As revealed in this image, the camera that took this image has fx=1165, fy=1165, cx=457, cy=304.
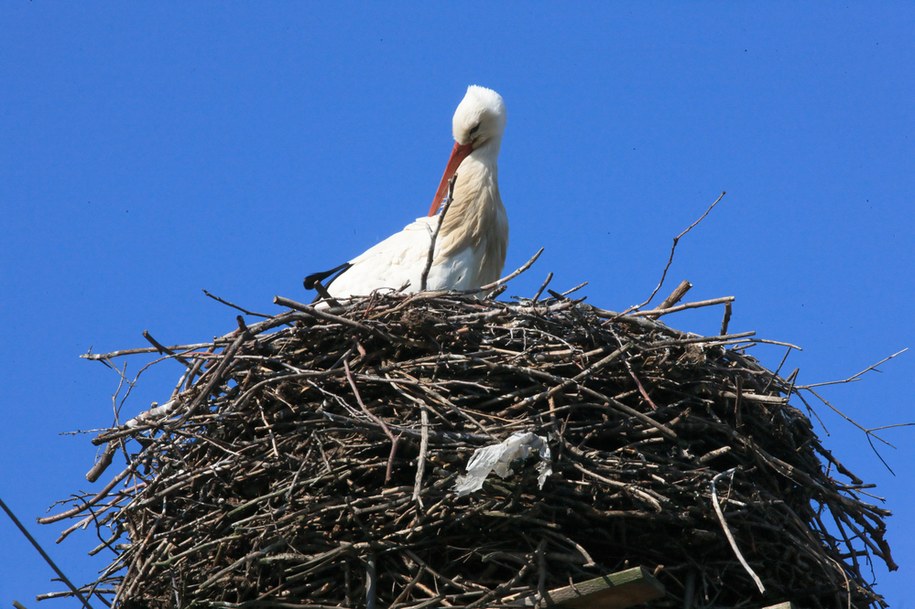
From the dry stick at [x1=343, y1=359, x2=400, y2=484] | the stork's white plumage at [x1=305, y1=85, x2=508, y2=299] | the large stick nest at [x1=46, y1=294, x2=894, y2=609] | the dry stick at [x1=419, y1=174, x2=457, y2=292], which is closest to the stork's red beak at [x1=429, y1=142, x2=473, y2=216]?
the stork's white plumage at [x1=305, y1=85, x2=508, y2=299]

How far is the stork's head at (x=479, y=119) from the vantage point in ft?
19.3

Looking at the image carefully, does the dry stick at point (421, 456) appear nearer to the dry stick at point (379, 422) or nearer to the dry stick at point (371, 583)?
the dry stick at point (379, 422)

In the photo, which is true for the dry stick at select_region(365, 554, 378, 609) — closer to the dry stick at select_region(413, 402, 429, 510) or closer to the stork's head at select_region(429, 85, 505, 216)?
the dry stick at select_region(413, 402, 429, 510)

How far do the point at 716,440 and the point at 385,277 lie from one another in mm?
1982

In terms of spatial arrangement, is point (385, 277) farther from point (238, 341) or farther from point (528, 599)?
point (528, 599)

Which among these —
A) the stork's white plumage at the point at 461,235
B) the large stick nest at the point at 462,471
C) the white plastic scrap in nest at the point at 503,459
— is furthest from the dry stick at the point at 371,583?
the stork's white plumage at the point at 461,235

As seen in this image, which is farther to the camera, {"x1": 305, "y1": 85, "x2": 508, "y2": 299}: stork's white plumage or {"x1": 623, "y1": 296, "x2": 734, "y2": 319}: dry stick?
{"x1": 305, "y1": 85, "x2": 508, "y2": 299}: stork's white plumage

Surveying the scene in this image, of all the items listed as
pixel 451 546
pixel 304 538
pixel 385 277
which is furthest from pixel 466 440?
pixel 385 277

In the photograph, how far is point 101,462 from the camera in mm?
3910

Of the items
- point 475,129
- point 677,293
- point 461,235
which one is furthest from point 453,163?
point 677,293

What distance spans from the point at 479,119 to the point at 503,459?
2996 millimetres

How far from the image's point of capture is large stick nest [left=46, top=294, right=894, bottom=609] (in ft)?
11.1

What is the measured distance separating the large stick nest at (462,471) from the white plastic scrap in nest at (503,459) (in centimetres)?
6

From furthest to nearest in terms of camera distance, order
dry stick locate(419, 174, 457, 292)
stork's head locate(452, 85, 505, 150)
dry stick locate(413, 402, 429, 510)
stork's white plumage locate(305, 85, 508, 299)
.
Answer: stork's head locate(452, 85, 505, 150) < stork's white plumage locate(305, 85, 508, 299) < dry stick locate(419, 174, 457, 292) < dry stick locate(413, 402, 429, 510)
